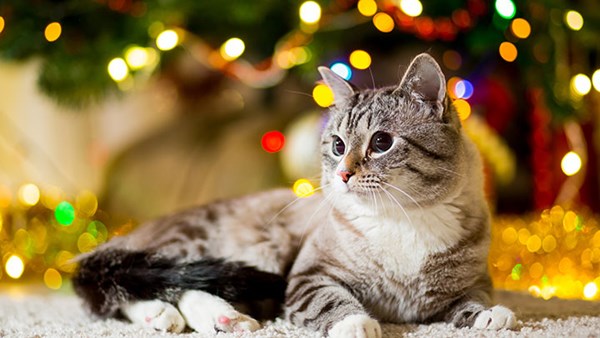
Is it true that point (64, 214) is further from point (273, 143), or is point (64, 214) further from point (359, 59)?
point (359, 59)

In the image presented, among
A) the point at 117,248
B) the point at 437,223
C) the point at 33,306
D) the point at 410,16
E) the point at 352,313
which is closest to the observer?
the point at 352,313

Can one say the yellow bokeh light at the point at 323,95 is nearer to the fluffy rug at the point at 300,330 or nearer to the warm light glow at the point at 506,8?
the warm light glow at the point at 506,8

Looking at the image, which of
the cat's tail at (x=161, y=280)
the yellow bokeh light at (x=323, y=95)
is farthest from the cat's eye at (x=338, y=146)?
the yellow bokeh light at (x=323, y=95)

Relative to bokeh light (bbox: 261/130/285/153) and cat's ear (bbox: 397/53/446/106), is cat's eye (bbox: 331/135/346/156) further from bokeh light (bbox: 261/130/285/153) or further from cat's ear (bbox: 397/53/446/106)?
bokeh light (bbox: 261/130/285/153)

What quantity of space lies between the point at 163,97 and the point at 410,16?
55.7 inches

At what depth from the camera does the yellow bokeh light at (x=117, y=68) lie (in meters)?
2.33

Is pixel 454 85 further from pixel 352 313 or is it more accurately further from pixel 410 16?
pixel 352 313

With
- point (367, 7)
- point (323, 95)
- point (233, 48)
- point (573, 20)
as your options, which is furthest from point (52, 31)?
point (573, 20)

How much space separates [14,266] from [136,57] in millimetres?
856

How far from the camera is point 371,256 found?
144 centimetres

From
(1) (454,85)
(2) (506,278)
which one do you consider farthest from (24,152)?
(2) (506,278)

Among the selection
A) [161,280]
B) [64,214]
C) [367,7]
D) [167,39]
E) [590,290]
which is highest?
[367,7]

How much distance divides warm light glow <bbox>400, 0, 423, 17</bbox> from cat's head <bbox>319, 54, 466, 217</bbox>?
86 centimetres

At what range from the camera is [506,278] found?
224cm
